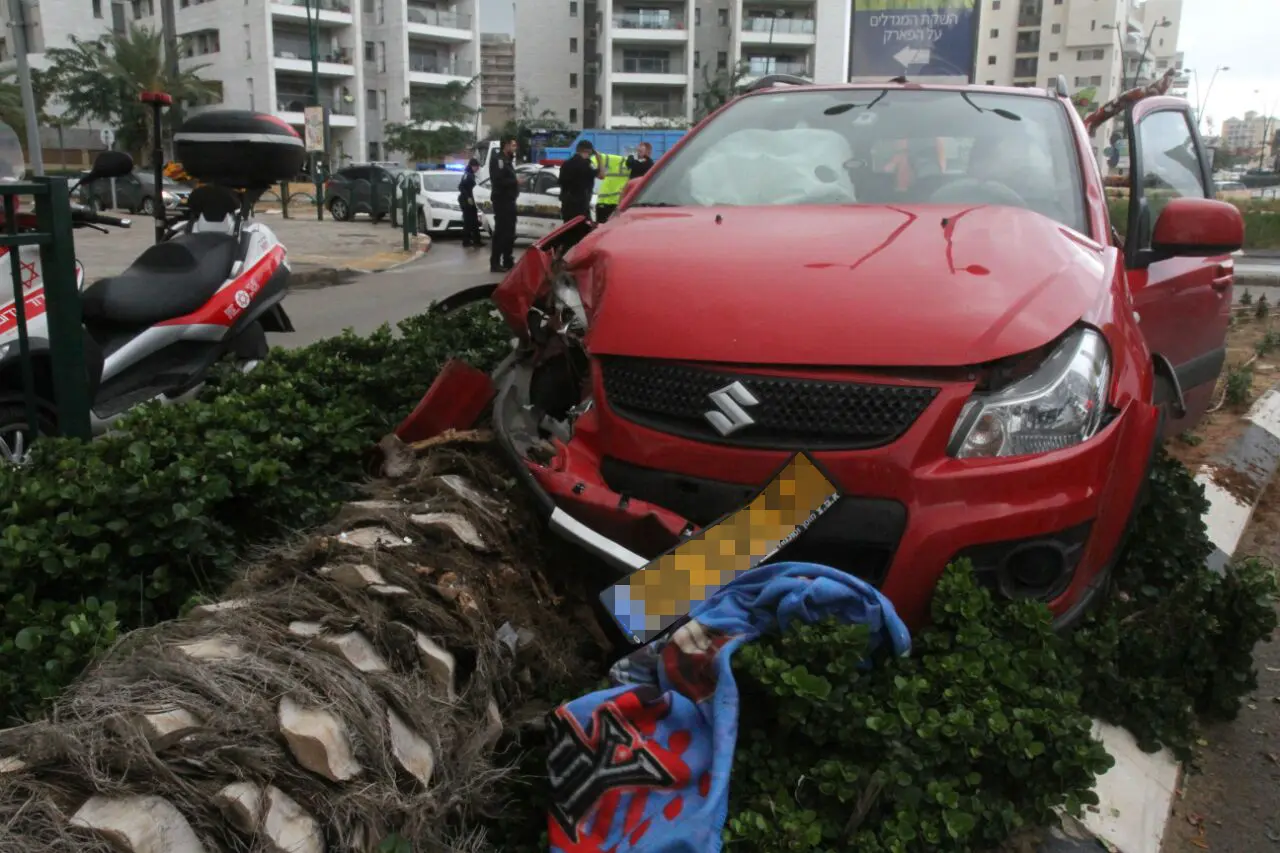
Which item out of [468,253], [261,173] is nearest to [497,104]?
[468,253]

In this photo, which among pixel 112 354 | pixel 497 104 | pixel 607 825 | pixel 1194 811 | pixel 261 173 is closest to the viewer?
pixel 607 825

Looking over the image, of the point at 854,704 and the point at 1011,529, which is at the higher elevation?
the point at 1011,529

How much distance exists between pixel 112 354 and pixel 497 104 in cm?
10702

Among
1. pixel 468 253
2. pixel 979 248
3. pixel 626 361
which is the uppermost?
pixel 979 248

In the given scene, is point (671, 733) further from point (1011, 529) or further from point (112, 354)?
point (112, 354)

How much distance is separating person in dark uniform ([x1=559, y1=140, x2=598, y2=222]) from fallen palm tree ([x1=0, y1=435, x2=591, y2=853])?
45.5 feet

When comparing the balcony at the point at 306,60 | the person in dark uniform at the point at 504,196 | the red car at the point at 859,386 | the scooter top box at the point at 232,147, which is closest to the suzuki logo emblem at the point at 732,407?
the red car at the point at 859,386

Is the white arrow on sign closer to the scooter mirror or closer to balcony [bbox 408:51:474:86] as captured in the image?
the scooter mirror

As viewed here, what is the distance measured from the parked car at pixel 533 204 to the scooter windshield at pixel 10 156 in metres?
17.1

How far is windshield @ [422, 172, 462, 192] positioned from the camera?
25094 mm

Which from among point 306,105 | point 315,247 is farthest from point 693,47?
point 315,247

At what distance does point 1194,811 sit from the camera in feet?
8.78

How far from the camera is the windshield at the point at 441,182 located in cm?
2509

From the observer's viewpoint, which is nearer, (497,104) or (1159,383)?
(1159,383)
